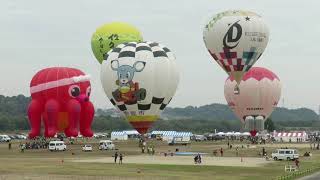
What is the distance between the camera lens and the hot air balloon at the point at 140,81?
221 feet

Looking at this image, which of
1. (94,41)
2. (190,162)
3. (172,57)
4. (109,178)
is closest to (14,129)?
(94,41)

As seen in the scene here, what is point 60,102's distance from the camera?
269 feet

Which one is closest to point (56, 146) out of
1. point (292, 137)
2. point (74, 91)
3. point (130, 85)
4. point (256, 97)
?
point (74, 91)

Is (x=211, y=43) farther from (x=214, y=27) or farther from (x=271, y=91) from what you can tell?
(x=271, y=91)

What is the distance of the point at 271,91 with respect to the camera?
89.8m

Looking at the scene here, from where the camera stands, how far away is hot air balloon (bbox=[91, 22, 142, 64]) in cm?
8556

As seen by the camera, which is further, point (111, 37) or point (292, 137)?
point (292, 137)

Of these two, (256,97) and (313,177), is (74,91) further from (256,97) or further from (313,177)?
(313,177)

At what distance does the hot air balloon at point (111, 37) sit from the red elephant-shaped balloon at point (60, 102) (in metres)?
4.62

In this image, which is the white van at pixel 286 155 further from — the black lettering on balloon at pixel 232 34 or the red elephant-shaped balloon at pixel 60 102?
the red elephant-shaped balloon at pixel 60 102

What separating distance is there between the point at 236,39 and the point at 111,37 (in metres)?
21.9

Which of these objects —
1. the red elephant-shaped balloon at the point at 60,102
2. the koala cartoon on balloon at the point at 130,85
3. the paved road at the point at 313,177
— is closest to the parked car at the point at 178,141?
the red elephant-shaped balloon at the point at 60,102

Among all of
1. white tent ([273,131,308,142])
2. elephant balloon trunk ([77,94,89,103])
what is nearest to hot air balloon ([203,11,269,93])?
elephant balloon trunk ([77,94,89,103])

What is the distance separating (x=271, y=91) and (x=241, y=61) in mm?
20275
